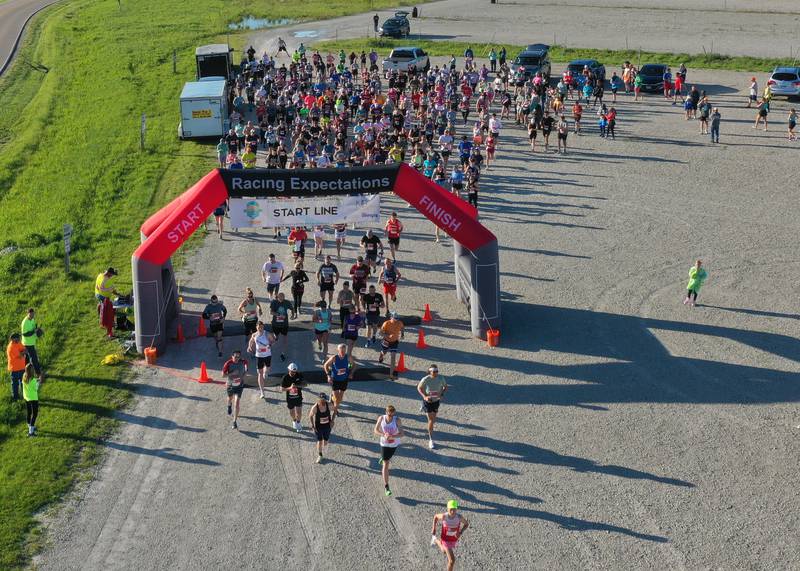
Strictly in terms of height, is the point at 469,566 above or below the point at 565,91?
below

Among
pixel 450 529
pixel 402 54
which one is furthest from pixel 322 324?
pixel 402 54

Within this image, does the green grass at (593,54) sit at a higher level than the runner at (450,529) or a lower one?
higher

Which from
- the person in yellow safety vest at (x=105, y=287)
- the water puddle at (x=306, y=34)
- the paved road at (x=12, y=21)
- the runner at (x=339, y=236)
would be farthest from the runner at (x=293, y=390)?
the water puddle at (x=306, y=34)

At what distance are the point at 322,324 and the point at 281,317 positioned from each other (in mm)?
925

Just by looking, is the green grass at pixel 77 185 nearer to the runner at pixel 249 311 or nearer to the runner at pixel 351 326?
the runner at pixel 249 311

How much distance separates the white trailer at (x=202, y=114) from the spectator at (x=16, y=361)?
2186 cm

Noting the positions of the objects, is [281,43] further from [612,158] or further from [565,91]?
[612,158]

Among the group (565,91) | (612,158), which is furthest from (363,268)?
(565,91)

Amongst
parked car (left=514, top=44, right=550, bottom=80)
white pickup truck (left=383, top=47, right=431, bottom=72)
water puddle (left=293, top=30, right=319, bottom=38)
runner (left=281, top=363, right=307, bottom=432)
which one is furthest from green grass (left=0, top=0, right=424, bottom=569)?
parked car (left=514, top=44, right=550, bottom=80)

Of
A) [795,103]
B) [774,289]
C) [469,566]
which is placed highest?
[795,103]

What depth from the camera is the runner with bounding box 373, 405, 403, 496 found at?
16.1 metres

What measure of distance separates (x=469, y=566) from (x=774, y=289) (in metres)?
13.3

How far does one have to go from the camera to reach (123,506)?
52.0 ft

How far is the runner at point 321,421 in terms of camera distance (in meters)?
16.8
